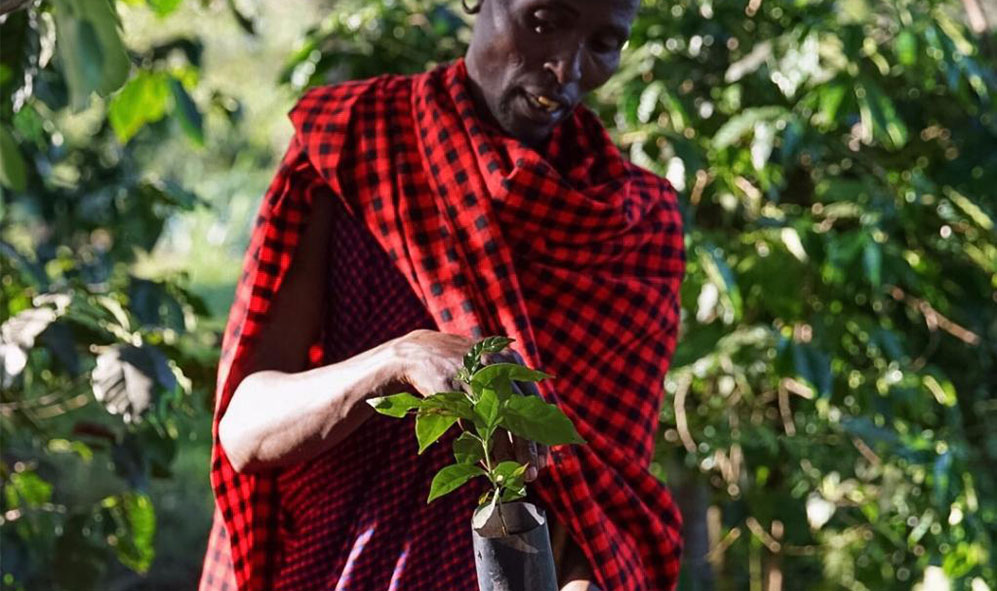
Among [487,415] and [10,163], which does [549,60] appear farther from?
[10,163]

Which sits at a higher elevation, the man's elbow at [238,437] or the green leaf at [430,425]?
the green leaf at [430,425]

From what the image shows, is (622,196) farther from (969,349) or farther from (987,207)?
(969,349)

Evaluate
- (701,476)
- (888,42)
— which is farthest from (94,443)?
(888,42)

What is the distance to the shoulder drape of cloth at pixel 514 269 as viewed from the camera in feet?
5.12

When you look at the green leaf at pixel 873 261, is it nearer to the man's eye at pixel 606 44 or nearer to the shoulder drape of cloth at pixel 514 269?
the shoulder drape of cloth at pixel 514 269

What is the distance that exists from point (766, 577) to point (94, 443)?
143 centimetres

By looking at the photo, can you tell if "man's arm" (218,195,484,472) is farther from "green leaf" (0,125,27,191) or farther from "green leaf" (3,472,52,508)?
"green leaf" (3,472,52,508)

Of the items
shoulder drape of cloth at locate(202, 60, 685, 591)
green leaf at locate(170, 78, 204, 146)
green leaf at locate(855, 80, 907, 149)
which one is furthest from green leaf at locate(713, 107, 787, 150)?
shoulder drape of cloth at locate(202, 60, 685, 591)

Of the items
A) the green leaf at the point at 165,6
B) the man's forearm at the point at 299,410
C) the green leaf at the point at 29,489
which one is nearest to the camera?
the man's forearm at the point at 299,410

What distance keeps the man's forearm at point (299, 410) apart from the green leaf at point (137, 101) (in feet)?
4.39

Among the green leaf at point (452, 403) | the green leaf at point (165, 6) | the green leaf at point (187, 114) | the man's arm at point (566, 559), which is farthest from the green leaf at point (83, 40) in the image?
the green leaf at point (187, 114)

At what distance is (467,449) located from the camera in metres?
1.21

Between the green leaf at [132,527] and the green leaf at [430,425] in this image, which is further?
the green leaf at [132,527]

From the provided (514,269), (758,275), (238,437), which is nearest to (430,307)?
(514,269)
